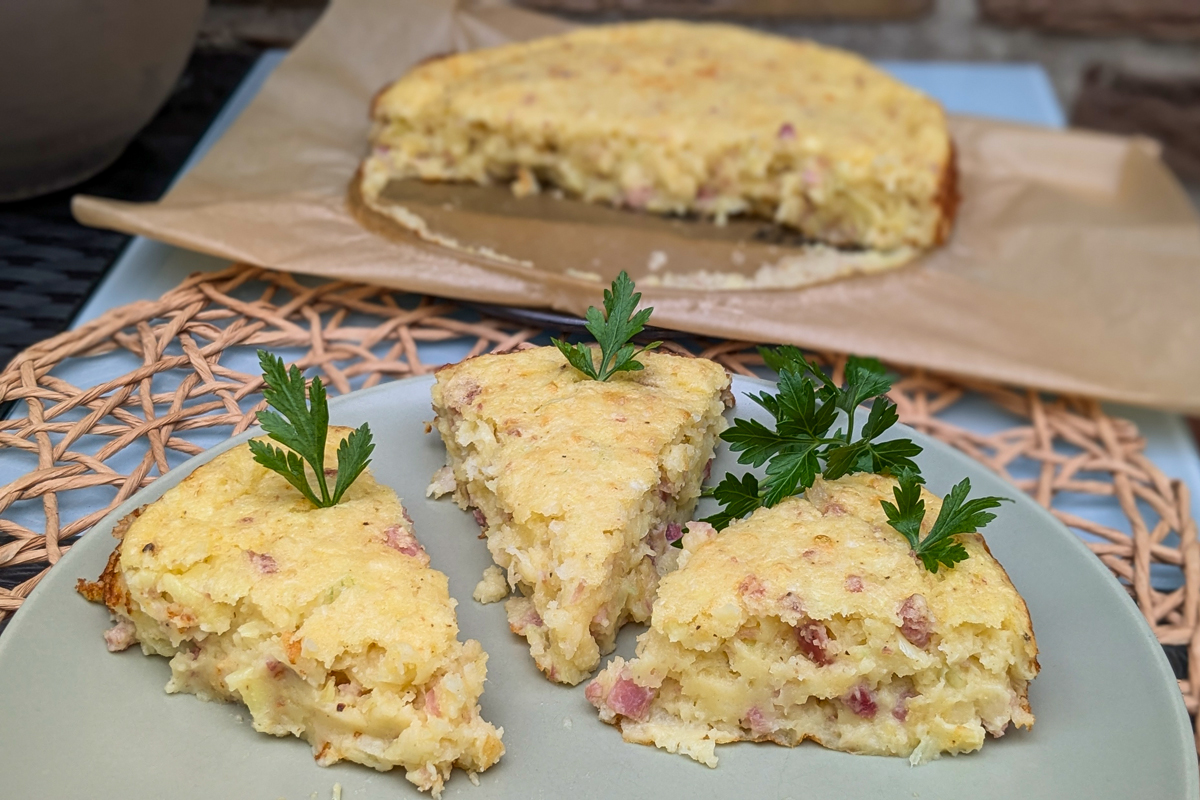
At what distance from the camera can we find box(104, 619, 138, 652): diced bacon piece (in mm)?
1891

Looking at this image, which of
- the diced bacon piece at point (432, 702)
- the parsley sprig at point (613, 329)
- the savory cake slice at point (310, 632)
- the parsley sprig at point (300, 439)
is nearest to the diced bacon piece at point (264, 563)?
the savory cake slice at point (310, 632)

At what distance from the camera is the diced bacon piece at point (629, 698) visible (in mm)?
1939

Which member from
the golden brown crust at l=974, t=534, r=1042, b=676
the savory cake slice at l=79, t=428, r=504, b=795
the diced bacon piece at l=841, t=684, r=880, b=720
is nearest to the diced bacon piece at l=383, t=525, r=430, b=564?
the savory cake slice at l=79, t=428, r=504, b=795

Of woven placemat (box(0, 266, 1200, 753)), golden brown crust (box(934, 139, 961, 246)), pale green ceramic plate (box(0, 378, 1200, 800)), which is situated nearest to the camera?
pale green ceramic plate (box(0, 378, 1200, 800))

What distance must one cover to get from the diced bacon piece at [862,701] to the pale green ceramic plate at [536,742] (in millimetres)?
78

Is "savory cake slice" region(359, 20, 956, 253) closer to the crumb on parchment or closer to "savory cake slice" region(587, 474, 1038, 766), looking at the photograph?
the crumb on parchment

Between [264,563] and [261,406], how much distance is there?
0.52 meters

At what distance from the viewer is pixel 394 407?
247cm

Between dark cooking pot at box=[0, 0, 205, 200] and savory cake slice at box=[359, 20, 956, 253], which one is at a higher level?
dark cooking pot at box=[0, 0, 205, 200]

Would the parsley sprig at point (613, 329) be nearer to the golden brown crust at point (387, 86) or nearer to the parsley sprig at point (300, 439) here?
the parsley sprig at point (300, 439)

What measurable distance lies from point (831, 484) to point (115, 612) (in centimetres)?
137

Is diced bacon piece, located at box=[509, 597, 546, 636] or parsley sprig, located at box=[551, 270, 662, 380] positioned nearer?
diced bacon piece, located at box=[509, 597, 546, 636]

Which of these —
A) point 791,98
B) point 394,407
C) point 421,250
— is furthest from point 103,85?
point 791,98

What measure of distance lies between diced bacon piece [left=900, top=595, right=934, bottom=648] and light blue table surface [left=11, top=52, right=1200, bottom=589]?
95cm
